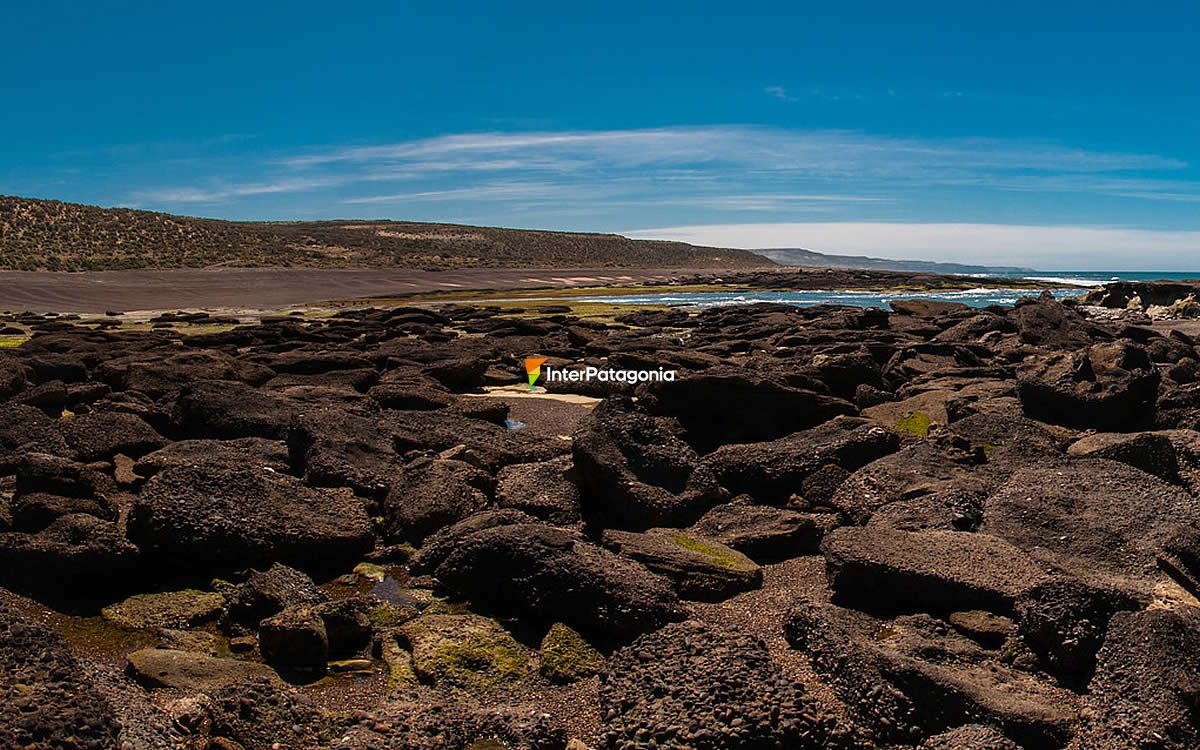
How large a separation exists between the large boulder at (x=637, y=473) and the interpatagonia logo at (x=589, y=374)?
25.9ft

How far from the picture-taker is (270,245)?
101m

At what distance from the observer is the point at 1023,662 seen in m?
5.37

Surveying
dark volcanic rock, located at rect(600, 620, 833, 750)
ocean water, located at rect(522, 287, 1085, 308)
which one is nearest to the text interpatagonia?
dark volcanic rock, located at rect(600, 620, 833, 750)

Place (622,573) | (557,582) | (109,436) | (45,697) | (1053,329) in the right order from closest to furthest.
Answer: (45,697)
(557,582)
(622,573)
(109,436)
(1053,329)

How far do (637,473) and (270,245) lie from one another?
3972 inches

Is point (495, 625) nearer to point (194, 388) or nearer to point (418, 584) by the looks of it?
point (418, 584)

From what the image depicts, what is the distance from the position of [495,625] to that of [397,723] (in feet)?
5.16

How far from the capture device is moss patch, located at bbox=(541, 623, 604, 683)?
18.4 ft

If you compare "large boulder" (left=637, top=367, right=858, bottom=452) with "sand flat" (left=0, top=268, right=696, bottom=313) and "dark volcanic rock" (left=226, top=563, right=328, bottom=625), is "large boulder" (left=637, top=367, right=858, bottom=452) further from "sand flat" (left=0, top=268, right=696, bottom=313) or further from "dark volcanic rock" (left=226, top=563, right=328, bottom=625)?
"sand flat" (left=0, top=268, right=696, bottom=313)

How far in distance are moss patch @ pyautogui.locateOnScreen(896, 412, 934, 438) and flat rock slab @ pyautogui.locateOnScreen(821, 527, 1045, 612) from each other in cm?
552

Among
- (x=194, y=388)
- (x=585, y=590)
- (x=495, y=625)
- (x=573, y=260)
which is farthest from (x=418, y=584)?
(x=573, y=260)

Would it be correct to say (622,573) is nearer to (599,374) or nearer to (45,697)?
(45,697)

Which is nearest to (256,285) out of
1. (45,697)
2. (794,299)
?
(794,299)

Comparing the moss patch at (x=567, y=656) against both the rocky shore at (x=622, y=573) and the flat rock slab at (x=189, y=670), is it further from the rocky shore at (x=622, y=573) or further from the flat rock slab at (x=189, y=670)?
the flat rock slab at (x=189, y=670)
